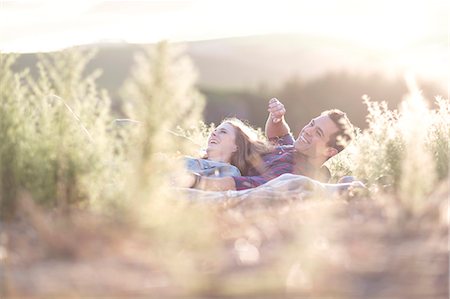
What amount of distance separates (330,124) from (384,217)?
3261 millimetres

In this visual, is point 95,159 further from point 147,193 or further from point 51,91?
point 147,193

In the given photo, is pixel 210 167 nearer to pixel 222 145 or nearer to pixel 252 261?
pixel 222 145

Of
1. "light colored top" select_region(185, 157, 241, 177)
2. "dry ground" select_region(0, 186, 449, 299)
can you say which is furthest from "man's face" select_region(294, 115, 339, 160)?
"dry ground" select_region(0, 186, 449, 299)

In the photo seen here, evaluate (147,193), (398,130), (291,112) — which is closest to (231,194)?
(398,130)

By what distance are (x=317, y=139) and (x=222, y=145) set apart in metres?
0.83

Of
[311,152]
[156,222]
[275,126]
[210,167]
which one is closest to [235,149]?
[210,167]

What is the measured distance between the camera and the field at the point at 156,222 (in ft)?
7.86

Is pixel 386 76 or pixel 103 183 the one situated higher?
pixel 386 76

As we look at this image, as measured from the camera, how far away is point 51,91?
3.71 m

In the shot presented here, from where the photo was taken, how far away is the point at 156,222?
2859mm

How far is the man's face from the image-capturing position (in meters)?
6.52

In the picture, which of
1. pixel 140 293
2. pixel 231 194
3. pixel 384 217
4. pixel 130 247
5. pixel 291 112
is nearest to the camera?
pixel 140 293

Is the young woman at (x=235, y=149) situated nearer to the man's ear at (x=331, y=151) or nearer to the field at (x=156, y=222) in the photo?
the man's ear at (x=331, y=151)

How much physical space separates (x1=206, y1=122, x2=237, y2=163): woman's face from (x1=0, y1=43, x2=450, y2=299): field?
2258 mm
